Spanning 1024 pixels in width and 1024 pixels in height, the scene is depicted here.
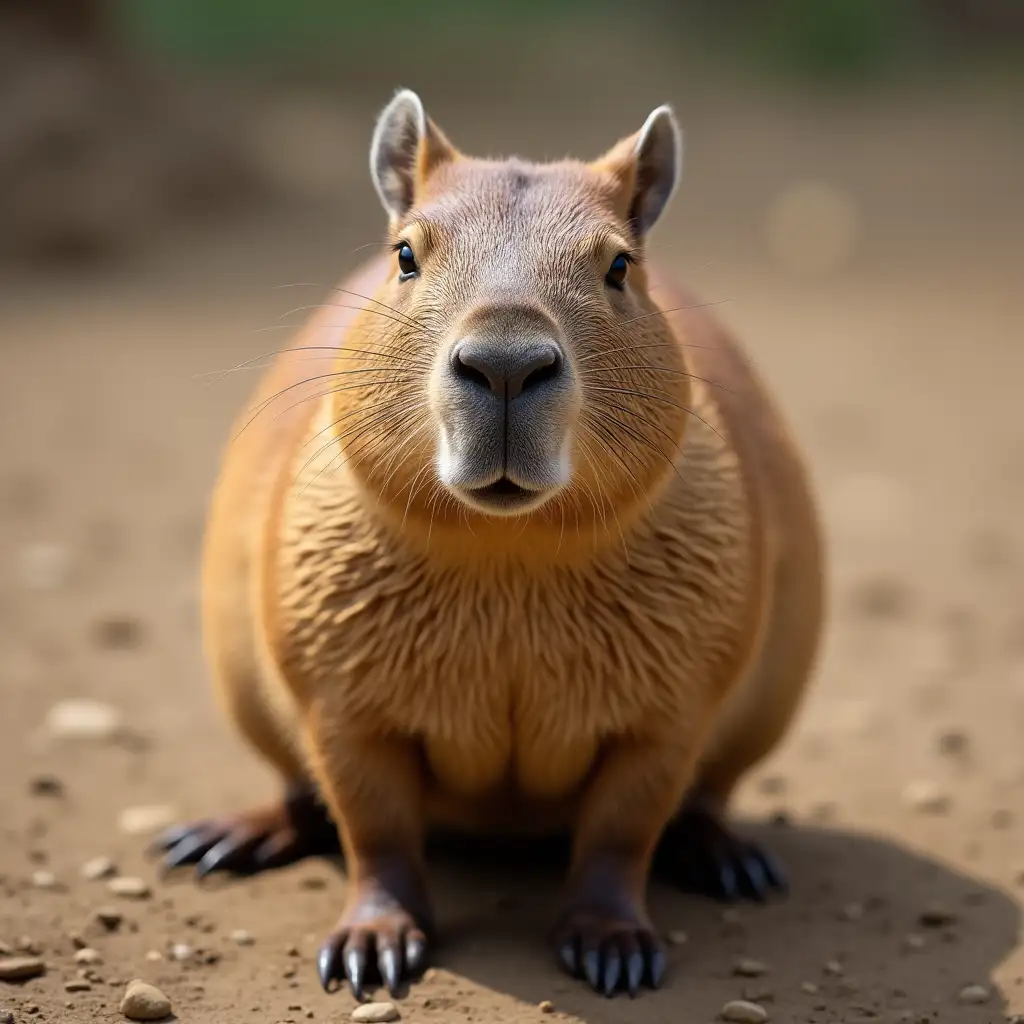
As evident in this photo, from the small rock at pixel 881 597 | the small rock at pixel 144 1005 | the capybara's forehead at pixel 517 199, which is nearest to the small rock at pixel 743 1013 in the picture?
the small rock at pixel 144 1005

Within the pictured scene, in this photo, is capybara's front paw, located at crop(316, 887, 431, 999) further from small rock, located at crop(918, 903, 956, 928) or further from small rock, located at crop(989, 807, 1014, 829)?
small rock, located at crop(989, 807, 1014, 829)

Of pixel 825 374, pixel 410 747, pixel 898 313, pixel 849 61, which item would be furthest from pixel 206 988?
pixel 849 61

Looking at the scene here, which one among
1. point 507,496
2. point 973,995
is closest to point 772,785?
point 973,995

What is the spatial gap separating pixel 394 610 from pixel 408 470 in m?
0.45

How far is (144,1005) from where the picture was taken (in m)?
4.15

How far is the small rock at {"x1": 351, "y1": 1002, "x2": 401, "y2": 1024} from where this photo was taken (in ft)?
13.7

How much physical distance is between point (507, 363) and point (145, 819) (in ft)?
8.41

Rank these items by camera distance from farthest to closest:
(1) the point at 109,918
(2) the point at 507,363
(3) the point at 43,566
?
(3) the point at 43,566, (1) the point at 109,918, (2) the point at 507,363

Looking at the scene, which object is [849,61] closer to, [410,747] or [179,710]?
[179,710]

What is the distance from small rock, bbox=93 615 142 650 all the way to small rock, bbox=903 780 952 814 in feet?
11.0

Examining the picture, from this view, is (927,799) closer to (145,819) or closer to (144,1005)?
(145,819)

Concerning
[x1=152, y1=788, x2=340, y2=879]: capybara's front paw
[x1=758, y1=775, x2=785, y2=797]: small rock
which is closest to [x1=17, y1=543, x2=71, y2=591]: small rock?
[x1=152, y1=788, x2=340, y2=879]: capybara's front paw

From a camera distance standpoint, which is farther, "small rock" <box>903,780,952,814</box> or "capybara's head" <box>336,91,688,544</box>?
"small rock" <box>903,780,952,814</box>

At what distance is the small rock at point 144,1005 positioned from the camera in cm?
415
